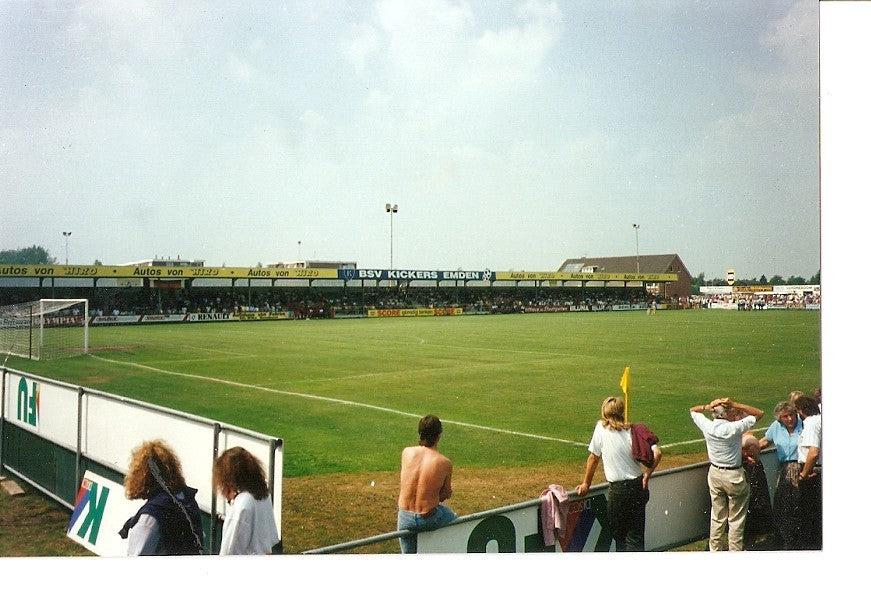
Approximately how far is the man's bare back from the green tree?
20.7 feet

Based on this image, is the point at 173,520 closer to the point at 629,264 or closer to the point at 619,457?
the point at 619,457

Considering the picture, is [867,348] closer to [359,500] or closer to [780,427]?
[780,427]

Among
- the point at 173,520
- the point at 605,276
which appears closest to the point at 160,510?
the point at 173,520

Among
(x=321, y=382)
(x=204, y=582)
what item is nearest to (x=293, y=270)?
(x=321, y=382)

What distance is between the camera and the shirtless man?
441 centimetres

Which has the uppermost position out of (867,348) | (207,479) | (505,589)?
(867,348)

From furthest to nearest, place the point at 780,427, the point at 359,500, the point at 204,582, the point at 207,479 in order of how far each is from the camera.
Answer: the point at 359,500
the point at 780,427
the point at 204,582
the point at 207,479

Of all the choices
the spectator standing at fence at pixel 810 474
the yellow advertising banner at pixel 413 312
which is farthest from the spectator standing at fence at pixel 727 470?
the yellow advertising banner at pixel 413 312

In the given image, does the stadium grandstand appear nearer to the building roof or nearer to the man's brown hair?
the building roof

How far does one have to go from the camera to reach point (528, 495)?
7.12 metres

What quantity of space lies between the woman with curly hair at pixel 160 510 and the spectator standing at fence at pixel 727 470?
370 cm

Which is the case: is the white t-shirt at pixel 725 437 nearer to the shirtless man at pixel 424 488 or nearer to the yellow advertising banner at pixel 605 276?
the shirtless man at pixel 424 488

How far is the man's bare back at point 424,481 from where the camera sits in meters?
4.41

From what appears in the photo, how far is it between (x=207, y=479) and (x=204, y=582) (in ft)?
3.16
